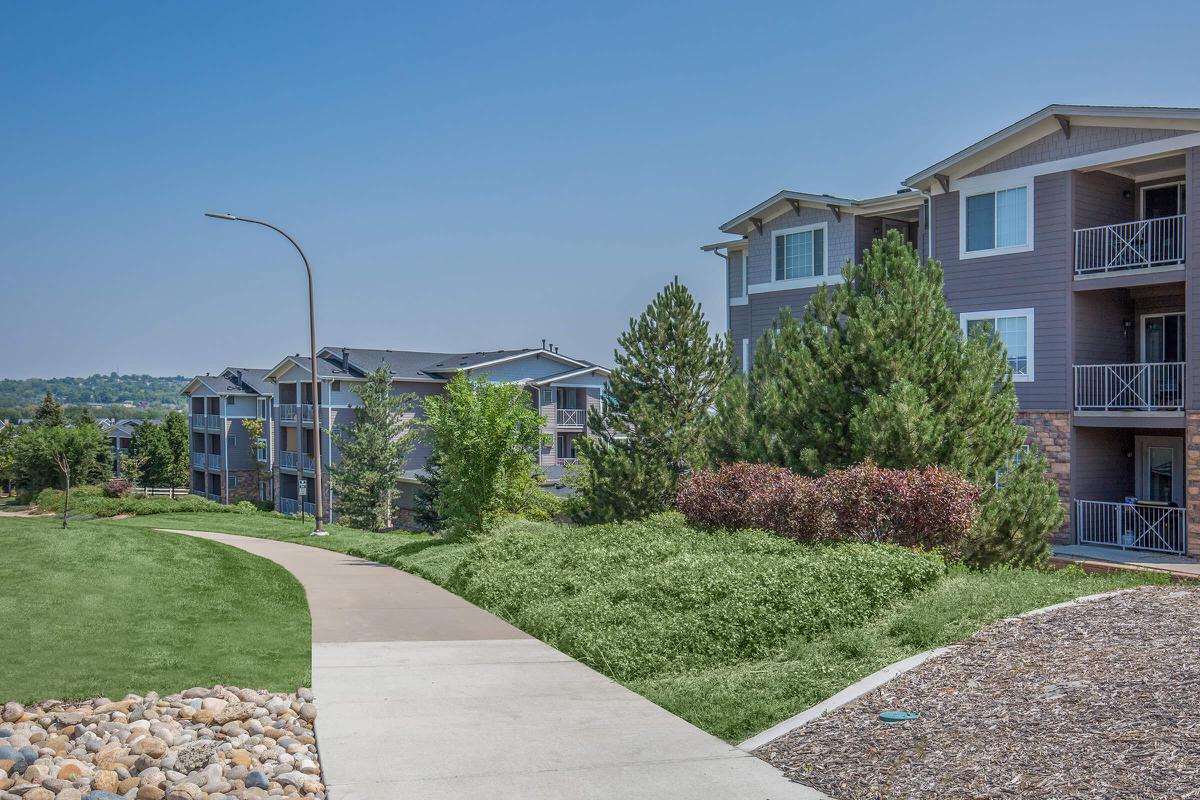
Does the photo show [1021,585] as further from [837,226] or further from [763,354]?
[837,226]

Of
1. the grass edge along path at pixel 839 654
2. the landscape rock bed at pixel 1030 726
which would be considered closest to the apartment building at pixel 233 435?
the grass edge along path at pixel 839 654

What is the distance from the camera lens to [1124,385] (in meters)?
19.5

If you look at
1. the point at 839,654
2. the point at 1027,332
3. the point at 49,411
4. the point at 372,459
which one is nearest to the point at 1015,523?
the point at 839,654

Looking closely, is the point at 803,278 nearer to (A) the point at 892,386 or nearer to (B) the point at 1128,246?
(B) the point at 1128,246

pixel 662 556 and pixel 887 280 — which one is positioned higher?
pixel 887 280

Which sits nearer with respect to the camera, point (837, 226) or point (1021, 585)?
point (1021, 585)

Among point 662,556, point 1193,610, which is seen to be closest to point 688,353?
point 662,556

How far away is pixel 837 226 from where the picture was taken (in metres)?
24.0

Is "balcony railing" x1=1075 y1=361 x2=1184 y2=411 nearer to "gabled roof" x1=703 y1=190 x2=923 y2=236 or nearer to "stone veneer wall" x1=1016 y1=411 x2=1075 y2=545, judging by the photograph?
"stone veneer wall" x1=1016 y1=411 x2=1075 y2=545

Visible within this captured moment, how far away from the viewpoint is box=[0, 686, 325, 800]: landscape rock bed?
6.09 metres

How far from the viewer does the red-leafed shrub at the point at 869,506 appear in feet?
41.5

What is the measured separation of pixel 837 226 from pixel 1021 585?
14.8 m

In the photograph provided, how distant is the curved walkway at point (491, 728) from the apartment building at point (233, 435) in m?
47.6

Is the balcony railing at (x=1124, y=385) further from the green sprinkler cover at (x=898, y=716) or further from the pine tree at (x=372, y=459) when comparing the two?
the pine tree at (x=372, y=459)
